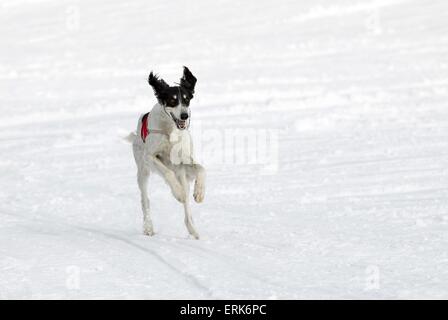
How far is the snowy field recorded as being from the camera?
6078 millimetres

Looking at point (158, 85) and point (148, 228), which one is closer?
point (158, 85)

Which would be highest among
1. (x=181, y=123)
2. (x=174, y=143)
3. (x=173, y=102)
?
(x=173, y=102)

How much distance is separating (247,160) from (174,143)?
12.3 ft

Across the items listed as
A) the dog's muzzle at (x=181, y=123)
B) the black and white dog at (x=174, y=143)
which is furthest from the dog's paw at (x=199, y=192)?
the dog's muzzle at (x=181, y=123)

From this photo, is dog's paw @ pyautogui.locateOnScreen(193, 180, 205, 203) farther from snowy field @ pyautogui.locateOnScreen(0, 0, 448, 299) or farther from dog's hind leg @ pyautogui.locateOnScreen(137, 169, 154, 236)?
dog's hind leg @ pyautogui.locateOnScreen(137, 169, 154, 236)

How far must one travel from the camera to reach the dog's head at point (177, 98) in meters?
7.15

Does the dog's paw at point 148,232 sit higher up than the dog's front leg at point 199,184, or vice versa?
the dog's front leg at point 199,184

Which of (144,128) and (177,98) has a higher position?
(177,98)

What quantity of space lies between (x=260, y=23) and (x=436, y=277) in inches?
752

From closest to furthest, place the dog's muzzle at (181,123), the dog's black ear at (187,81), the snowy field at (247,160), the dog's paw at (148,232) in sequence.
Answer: the snowy field at (247,160) < the dog's muzzle at (181,123) < the dog's black ear at (187,81) < the dog's paw at (148,232)

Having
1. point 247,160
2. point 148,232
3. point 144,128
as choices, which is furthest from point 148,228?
point 247,160

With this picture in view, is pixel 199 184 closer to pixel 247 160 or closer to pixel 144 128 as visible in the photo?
pixel 144 128

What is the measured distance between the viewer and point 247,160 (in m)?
11.1

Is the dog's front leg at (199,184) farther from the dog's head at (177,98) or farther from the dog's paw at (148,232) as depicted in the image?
the dog's paw at (148,232)
